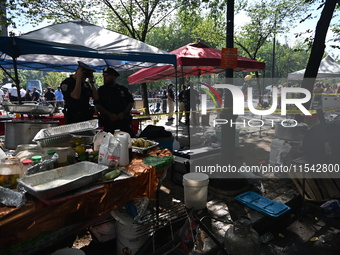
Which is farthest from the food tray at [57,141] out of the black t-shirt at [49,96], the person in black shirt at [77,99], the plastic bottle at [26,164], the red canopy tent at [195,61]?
the black t-shirt at [49,96]

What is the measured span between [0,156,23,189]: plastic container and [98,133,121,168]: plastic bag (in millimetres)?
712

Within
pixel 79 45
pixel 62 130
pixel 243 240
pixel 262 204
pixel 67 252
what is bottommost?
pixel 262 204

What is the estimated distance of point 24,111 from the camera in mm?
3445

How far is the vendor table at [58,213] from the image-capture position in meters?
1.57

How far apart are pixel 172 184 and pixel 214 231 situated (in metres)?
1.62

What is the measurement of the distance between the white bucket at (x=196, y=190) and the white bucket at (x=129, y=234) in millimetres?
1153

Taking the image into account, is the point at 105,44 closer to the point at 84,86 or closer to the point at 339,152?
the point at 84,86

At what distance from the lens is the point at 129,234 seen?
2.51 m

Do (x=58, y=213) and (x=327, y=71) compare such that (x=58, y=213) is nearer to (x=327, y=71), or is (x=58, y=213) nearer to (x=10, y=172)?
(x=10, y=172)

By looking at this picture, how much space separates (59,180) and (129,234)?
3.28 feet

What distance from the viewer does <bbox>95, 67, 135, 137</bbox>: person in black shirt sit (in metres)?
→ 4.56

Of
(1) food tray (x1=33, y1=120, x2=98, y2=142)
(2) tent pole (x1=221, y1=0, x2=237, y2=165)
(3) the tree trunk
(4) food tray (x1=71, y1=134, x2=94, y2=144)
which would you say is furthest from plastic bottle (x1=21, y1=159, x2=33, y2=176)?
(3) the tree trunk

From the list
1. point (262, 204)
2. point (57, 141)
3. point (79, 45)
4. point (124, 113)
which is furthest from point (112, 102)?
point (262, 204)

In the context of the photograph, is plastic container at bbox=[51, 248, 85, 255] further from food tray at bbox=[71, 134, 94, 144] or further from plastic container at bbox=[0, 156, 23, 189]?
food tray at bbox=[71, 134, 94, 144]
